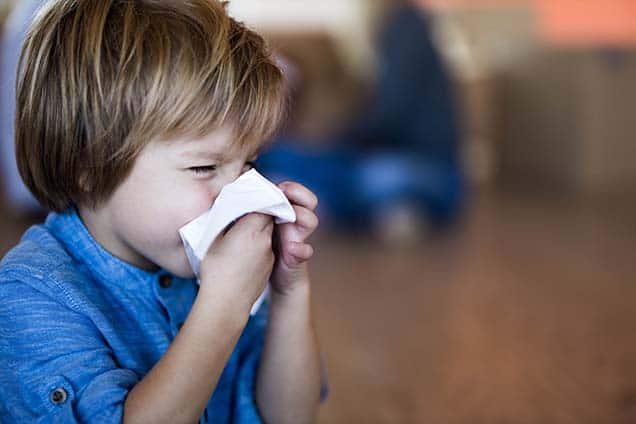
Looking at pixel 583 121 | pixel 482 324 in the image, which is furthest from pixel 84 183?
pixel 583 121

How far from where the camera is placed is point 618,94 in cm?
366

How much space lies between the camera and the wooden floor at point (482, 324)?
1403 millimetres

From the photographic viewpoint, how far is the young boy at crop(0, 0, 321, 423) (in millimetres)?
641

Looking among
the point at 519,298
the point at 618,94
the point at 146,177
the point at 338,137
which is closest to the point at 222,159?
the point at 146,177

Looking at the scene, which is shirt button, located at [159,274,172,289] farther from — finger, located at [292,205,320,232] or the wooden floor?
the wooden floor

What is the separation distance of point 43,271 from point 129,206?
9 cm

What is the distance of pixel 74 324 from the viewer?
2.16ft

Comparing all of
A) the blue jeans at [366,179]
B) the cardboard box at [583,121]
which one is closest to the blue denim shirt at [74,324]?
the blue jeans at [366,179]

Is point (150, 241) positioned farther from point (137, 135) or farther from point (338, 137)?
point (338, 137)

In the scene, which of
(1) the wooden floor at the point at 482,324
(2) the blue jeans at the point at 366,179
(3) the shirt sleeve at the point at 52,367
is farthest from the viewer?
(2) the blue jeans at the point at 366,179

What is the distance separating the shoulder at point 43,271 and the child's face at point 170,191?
0.18ft

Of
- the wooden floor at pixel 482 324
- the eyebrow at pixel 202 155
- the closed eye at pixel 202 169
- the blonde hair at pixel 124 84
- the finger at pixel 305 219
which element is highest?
the blonde hair at pixel 124 84

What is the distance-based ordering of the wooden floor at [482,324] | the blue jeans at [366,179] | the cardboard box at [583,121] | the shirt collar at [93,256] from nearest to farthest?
the shirt collar at [93,256], the wooden floor at [482,324], the blue jeans at [366,179], the cardboard box at [583,121]

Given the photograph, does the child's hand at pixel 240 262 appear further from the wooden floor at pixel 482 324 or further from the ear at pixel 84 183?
the wooden floor at pixel 482 324
